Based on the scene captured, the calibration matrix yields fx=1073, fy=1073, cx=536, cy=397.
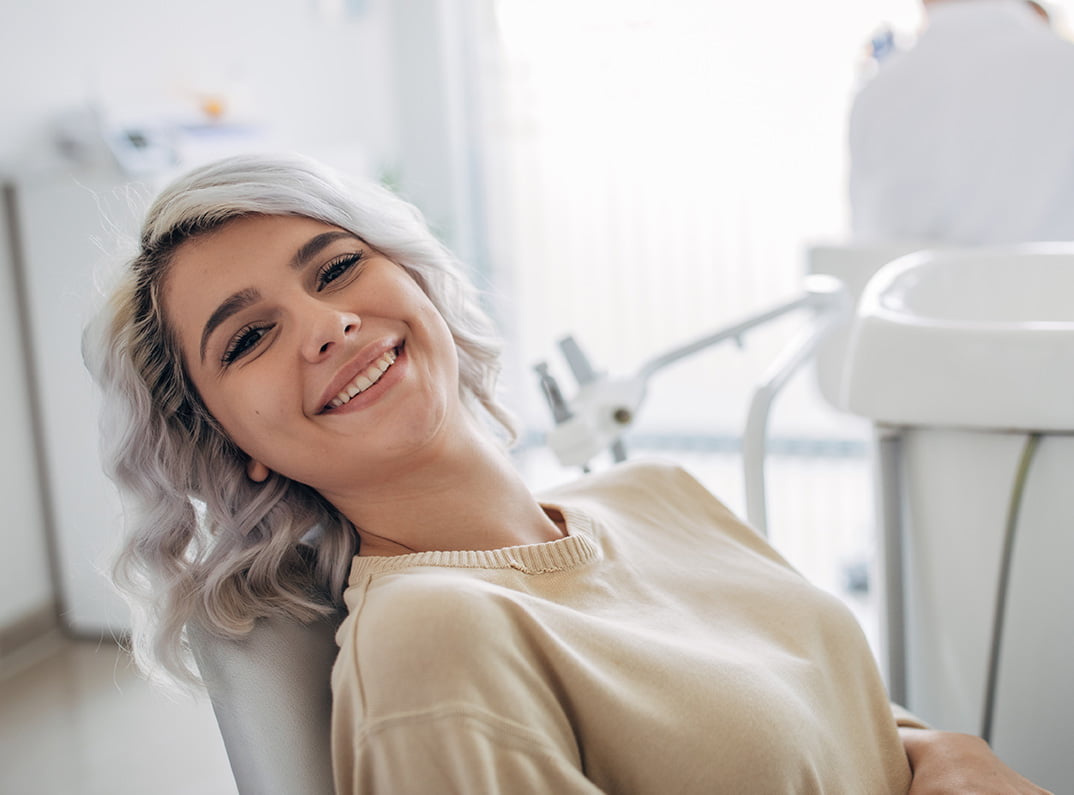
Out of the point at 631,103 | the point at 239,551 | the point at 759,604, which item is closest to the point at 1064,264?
the point at 759,604

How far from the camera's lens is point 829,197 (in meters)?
3.80

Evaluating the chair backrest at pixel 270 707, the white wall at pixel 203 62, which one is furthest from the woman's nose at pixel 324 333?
the white wall at pixel 203 62

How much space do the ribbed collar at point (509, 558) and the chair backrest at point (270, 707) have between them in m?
0.09

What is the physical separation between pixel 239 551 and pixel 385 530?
0.13 meters

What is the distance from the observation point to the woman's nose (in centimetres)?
93

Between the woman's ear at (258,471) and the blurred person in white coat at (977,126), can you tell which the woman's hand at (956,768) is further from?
the blurred person in white coat at (977,126)

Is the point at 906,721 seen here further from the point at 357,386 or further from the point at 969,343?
the point at 357,386

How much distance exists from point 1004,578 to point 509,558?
55 cm

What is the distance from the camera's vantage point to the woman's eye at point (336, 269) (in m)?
1.00

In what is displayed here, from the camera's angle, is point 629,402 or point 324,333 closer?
point 324,333

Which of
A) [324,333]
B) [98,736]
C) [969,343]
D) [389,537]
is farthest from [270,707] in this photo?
[98,736]

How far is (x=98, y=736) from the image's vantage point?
2389mm

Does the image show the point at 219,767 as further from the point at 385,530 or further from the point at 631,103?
the point at 631,103

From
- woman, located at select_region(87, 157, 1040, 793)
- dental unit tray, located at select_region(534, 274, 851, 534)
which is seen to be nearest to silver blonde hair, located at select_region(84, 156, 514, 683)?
woman, located at select_region(87, 157, 1040, 793)
